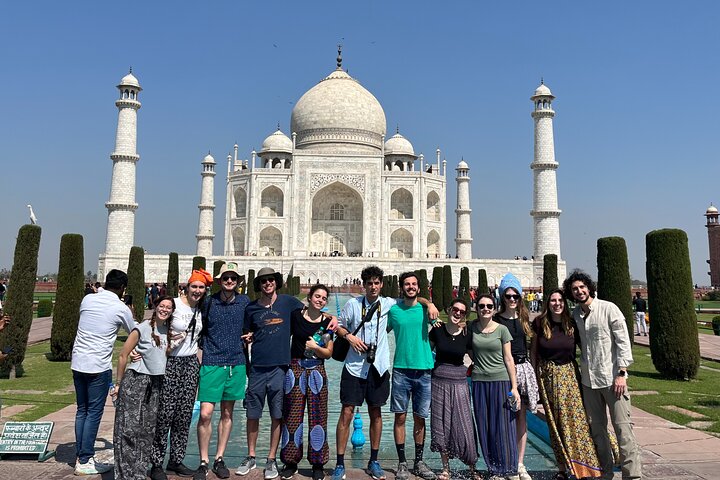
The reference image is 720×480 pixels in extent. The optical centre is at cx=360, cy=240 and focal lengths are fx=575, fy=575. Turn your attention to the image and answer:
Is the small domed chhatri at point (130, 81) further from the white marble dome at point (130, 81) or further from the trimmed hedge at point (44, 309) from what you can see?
the trimmed hedge at point (44, 309)

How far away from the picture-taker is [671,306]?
652 centimetres

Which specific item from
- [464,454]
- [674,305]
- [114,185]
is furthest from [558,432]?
[114,185]

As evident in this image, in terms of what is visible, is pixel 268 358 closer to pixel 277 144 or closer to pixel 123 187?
pixel 123 187

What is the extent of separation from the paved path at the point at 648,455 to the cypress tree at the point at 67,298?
3213mm

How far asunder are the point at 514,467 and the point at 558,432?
0.30 metres

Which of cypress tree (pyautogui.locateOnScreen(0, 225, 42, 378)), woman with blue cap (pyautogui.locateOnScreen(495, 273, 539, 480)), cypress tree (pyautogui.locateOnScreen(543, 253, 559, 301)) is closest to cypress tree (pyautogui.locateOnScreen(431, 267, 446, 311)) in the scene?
cypress tree (pyautogui.locateOnScreen(543, 253, 559, 301))

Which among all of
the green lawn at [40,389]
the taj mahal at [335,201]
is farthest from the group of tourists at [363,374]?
the taj mahal at [335,201]

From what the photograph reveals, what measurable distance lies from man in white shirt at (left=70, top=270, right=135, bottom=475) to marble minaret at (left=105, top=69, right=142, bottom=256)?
2209 cm

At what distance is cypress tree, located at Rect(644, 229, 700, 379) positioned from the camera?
633 centimetres

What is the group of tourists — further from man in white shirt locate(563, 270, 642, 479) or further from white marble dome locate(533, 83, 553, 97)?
white marble dome locate(533, 83, 553, 97)

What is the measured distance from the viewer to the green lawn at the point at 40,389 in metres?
4.59

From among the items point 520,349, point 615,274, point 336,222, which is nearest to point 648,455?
point 520,349

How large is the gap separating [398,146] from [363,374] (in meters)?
29.0

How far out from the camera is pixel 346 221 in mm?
29453
